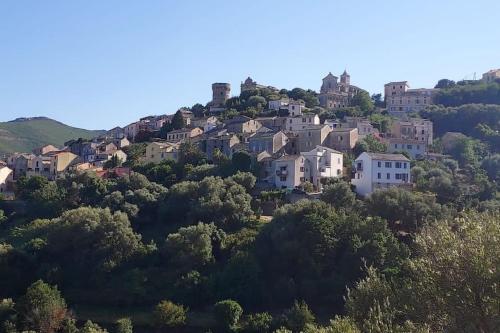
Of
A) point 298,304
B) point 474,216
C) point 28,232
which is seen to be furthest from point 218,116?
point 474,216

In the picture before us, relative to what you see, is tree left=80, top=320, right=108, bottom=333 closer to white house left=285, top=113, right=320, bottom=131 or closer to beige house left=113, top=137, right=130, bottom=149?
white house left=285, top=113, right=320, bottom=131

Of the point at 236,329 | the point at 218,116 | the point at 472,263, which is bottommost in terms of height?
the point at 236,329

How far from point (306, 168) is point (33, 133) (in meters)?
110

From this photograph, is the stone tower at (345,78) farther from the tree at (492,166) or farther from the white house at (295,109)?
the tree at (492,166)

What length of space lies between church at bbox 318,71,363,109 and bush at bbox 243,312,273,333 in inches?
2604

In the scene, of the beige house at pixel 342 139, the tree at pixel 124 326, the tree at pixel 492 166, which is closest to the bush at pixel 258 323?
the tree at pixel 124 326

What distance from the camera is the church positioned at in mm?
102625

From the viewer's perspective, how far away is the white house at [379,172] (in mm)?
55656

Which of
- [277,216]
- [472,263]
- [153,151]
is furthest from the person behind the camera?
[153,151]

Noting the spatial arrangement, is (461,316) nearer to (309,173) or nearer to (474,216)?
(474,216)

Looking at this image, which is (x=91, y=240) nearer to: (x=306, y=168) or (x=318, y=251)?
(x=318, y=251)

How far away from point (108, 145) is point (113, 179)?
21.7m

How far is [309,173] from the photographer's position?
194 ft

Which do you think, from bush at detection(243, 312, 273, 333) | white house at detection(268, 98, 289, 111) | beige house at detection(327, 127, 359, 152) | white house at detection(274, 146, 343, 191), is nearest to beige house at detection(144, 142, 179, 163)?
white house at detection(274, 146, 343, 191)
